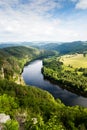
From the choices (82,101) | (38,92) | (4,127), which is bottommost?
(82,101)

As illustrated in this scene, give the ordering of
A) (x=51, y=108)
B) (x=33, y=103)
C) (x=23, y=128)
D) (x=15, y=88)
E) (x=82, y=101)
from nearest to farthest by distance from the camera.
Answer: (x=23, y=128), (x=51, y=108), (x=33, y=103), (x=15, y=88), (x=82, y=101)

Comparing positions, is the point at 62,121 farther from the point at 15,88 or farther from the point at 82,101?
the point at 82,101

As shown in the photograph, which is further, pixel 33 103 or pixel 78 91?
pixel 78 91

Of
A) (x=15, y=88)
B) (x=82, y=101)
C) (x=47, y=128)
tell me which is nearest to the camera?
(x=47, y=128)

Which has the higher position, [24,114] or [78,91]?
[24,114]

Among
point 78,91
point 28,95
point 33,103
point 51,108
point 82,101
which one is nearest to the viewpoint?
point 51,108

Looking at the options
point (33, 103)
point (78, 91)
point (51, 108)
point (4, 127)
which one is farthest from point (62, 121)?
point (78, 91)

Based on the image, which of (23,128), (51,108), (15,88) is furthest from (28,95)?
(23,128)

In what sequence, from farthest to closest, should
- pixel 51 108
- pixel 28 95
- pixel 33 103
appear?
pixel 28 95 < pixel 33 103 < pixel 51 108

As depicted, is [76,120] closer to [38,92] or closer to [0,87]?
[38,92]
